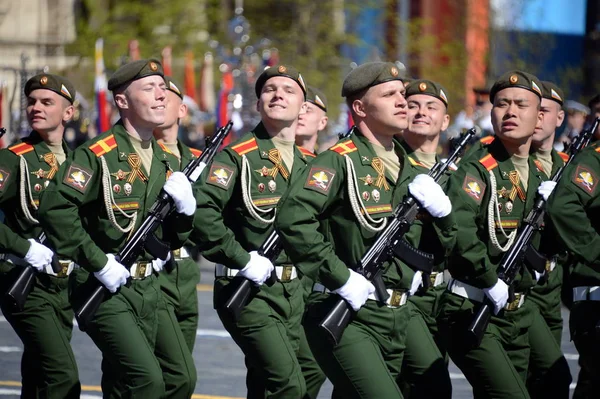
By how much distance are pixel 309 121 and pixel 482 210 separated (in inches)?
112

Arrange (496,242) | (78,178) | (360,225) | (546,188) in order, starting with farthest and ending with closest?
(546,188) < (496,242) < (78,178) < (360,225)

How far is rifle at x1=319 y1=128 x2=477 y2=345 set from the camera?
20.4ft

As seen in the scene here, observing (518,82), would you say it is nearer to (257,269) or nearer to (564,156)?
(257,269)

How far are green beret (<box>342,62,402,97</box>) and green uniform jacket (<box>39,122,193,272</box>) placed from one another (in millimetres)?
1286

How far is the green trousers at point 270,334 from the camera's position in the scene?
722 cm

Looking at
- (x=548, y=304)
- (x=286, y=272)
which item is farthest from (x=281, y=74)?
(x=548, y=304)

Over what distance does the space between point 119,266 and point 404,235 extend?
1486 mm

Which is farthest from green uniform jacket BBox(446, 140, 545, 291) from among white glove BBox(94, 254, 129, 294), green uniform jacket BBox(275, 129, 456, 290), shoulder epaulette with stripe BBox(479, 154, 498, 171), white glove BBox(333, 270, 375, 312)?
white glove BBox(94, 254, 129, 294)

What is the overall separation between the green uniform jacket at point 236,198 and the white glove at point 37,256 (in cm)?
88

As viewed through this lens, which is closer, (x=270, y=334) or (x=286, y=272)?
(x=270, y=334)

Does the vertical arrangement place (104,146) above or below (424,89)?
below

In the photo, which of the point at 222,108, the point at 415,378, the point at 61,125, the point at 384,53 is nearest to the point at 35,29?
the point at 384,53

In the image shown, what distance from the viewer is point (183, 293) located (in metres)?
8.34

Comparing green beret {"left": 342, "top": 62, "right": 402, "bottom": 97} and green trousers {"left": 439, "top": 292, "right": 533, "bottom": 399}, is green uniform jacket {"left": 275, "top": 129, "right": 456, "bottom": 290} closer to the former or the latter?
green beret {"left": 342, "top": 62, "right": 402, "bottom": 97}
